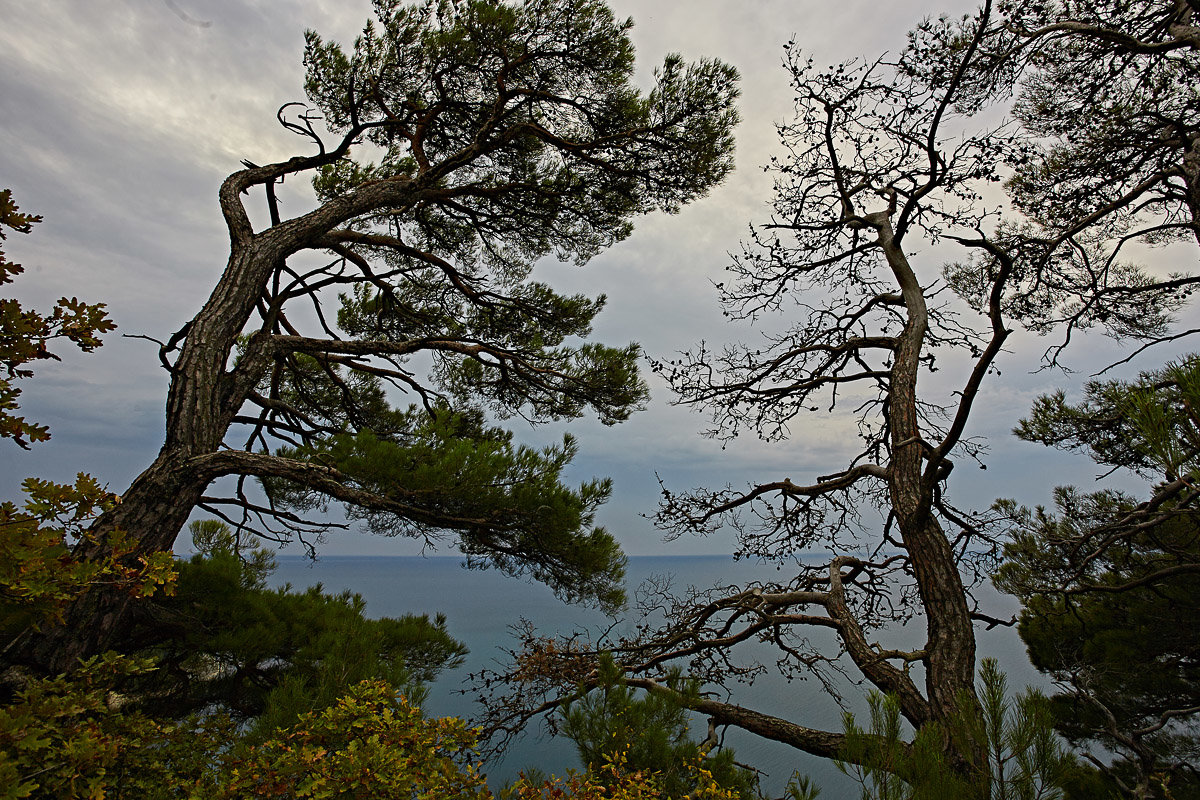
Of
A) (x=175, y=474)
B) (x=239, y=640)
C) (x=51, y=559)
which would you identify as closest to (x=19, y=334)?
(x=51, y=559)

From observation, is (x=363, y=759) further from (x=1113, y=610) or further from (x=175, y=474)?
(x=1113, y=610)

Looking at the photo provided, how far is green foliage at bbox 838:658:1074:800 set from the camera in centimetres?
139

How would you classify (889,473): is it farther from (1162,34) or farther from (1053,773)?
(1162,34)

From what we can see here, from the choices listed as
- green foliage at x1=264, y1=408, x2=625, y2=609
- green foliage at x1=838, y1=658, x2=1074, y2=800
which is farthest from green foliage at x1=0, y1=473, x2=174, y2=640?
green foliage at x1=838, y1=658, x2=1074, y2=800

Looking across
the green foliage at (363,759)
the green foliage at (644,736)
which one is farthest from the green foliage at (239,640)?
the green foliage at (644,736)

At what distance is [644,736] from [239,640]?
2.39m

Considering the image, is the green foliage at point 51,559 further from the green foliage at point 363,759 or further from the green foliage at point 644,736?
the green foliage at point 644,736

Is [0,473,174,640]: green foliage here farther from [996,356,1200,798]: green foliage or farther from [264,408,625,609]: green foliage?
[996,356,1200,798]: green foliage

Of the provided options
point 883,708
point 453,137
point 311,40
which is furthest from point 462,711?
point 311,40

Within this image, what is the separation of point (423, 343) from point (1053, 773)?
3479mm

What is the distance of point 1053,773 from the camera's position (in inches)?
53.8

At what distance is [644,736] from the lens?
2.26 m

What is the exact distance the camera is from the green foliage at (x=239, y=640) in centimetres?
297

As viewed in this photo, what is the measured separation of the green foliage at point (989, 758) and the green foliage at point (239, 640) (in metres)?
2.09
